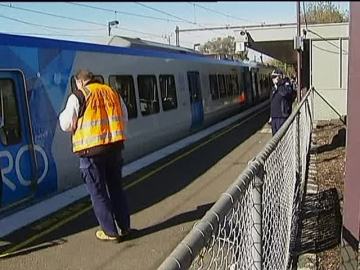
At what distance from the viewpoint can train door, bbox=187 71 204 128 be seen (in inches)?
687

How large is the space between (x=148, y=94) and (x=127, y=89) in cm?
123

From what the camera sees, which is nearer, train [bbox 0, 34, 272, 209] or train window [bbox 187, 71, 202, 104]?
train [bbox 0, 34, 272, 209]

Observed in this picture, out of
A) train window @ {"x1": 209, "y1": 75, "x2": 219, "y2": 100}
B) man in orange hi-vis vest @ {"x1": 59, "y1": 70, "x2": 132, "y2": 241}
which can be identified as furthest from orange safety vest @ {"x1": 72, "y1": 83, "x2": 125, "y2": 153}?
train window @ {"x1": 209, "y1": 75, "x2": 219, "y2": 100}

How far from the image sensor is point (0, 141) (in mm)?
7316

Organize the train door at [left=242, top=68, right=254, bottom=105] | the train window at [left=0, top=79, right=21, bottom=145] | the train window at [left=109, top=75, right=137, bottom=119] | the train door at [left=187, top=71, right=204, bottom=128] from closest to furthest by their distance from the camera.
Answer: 1. the train window at [left=0, top=79, right=21, bottom=145]
2. the train window at [left=109, top=75, right=137, bottom=119]
3. the train door at [left=187, top=71, right=204, bottom=128]
4. the train door at [left=242, top=68, right=254, bottom=105]

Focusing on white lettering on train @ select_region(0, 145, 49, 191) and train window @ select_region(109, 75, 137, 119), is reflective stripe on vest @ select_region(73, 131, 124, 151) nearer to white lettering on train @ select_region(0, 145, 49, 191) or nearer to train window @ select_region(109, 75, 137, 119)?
white lettering on train @ select_region(0, 145, 49, 191)

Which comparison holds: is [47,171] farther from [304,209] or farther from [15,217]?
[304,209]

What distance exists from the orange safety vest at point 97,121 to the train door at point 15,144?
1900 mm

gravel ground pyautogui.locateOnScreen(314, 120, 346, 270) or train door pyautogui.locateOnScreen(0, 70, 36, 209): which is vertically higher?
train door pyautogui.locateOnScreen(0, 70, 36, 209)

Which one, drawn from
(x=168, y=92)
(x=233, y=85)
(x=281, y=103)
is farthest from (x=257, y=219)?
(x=233, y=85)

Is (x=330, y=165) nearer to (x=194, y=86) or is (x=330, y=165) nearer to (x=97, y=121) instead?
(x=97, y=121)

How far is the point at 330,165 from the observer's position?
1000 cm

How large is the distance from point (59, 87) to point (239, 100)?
721 inches

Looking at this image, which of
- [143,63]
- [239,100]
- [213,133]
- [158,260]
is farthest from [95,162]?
[239,100]
